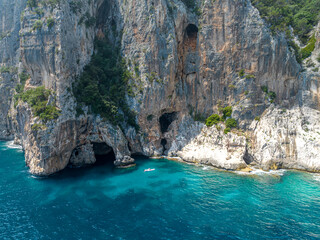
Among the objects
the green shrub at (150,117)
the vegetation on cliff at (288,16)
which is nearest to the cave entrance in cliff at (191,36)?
the vegetation on cliff at (288,16)

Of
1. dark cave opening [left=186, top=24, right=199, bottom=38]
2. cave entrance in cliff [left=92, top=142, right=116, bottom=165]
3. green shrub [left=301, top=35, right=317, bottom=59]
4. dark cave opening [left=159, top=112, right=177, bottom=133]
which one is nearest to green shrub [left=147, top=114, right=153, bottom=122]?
dark cave opening [left=159, top=112, right=177, bottom=133]

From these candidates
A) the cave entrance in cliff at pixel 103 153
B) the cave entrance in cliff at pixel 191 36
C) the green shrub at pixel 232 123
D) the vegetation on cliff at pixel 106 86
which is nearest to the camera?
the vegetation on cliff at pixel 106 86

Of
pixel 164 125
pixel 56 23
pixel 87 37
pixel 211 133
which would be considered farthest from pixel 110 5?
pixel 211 133

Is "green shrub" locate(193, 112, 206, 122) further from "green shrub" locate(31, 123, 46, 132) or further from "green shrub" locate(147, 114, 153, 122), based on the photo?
"green shrub" locate(31, 123, 46, 132)

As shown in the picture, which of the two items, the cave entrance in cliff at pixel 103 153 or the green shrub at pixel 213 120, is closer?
the green shrub at pixel 213 120

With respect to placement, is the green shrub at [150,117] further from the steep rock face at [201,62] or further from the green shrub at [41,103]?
the green shrub at [41,103]

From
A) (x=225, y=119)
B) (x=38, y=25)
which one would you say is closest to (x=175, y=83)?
(x=225, y=119)

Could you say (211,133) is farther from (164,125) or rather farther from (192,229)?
(192,229)
